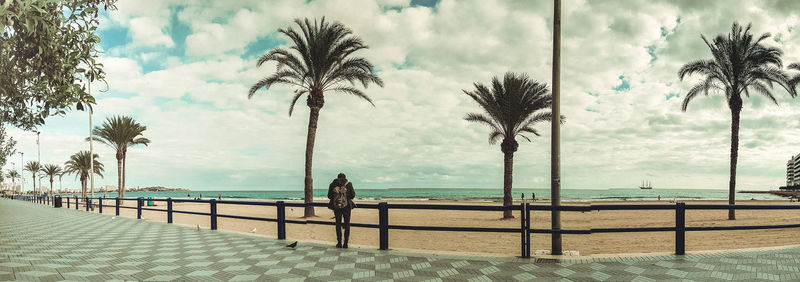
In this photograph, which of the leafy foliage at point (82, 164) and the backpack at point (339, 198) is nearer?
the backpack at point (339, 198)

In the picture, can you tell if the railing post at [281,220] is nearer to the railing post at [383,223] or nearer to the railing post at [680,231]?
the railing post at [383,223]

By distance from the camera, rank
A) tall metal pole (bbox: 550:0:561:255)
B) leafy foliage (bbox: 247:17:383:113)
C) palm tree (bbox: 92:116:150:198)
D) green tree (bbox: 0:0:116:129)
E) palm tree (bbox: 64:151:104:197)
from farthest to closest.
→ palm tree (bbox: 64:151:104:197), palm tree (bbox: 92:116:150:198), leafy foliage (bbox: 247:17:383:113), tall metal pole (bbox: 550:0:561:255), green tree (bbox: 0:0:116:129)

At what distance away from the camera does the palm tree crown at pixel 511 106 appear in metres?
24.8

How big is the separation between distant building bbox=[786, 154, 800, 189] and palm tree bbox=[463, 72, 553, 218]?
18958 centimetres

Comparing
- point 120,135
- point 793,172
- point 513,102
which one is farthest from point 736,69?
point 793,172

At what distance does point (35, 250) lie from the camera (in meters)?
9.17

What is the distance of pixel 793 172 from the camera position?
588 feet

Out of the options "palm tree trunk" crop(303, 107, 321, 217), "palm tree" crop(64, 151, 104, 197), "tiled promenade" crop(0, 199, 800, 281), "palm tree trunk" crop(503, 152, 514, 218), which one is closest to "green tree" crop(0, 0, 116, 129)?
"tiled promenade" crop(0, 199, 800, 281)

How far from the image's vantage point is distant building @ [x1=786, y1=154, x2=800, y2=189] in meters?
162

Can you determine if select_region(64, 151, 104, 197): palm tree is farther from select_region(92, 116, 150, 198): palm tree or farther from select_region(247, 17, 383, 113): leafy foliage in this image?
select_region(247, 17, 383, 113): leafy foliage

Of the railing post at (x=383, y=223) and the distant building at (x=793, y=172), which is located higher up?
the railing post at (x=383, y=223)

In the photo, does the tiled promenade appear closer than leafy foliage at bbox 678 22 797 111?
Yes

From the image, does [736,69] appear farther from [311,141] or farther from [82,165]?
[82,165]

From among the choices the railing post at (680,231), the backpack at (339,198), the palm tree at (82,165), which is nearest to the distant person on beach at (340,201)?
the backpack at (339,198)
